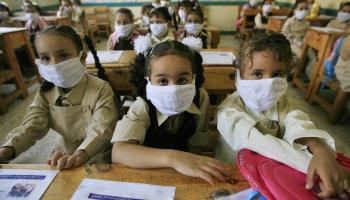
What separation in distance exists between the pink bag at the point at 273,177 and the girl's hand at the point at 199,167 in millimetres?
65

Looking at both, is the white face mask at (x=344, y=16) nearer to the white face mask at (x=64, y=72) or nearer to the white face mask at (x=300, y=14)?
the white face mask at (x=300, y=14)

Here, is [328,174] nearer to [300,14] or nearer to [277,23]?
[300,14]

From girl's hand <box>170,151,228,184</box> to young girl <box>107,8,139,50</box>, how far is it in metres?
2.05

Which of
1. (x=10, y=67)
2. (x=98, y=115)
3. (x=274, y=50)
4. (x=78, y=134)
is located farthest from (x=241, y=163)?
(x=10, y=67)

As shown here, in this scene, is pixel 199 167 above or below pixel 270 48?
below

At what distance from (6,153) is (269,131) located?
1.06m

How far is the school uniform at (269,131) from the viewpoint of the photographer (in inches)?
28.2

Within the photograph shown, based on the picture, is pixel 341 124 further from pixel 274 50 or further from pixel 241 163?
pixel 241 163

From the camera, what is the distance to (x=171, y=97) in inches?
35.8

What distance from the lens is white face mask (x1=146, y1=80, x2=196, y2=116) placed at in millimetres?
904

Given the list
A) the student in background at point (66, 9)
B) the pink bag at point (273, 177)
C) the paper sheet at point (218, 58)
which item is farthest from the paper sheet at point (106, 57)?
the student in background at point (66, 9)

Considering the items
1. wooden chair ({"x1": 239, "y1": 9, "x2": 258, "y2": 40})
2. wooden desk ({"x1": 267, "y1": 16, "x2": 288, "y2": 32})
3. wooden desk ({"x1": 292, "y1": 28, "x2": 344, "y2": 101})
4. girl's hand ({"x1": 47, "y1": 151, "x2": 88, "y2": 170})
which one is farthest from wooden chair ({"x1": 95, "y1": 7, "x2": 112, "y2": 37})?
girl's hand ({"x1": 47, "y1": 151, "x2": 88, "y2": 170})

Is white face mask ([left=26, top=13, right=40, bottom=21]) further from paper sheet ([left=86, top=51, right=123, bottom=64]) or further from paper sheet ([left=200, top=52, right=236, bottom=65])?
paper sheet ([left=200, top=52, right=236, bottom=65])

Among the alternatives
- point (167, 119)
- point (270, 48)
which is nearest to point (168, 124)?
point (167, 119)
